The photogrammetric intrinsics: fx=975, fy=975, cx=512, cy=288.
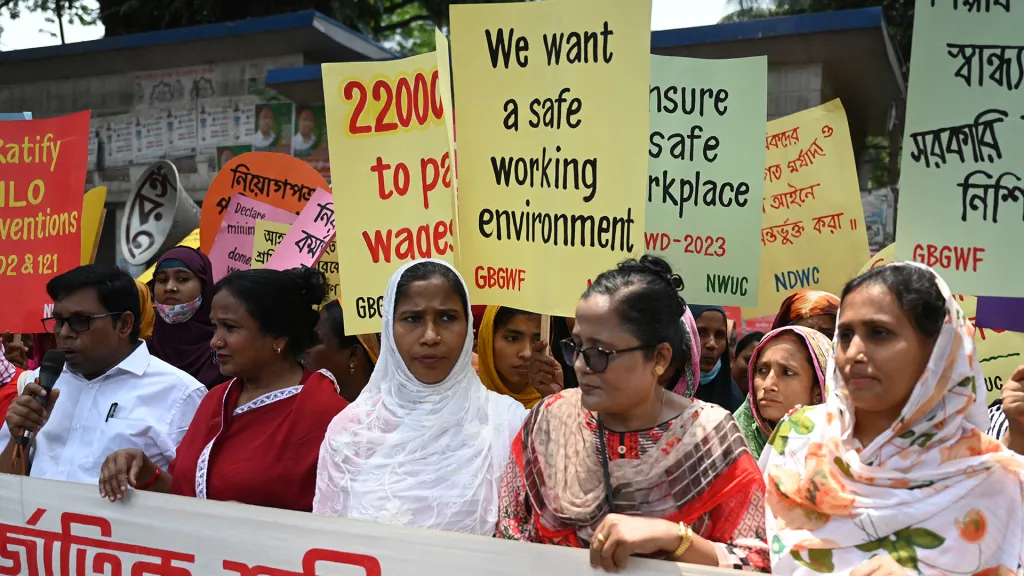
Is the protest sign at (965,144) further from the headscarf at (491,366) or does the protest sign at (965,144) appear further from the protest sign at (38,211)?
the protest sign at (38,211)

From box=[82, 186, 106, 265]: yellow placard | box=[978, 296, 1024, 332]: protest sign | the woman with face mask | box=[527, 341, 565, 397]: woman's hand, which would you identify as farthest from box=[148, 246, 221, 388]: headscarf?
box=[978, 296, 1024, 332]: protest sign

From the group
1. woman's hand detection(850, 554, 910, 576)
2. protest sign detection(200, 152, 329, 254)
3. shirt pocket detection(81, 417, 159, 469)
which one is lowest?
shirt pocket detection(81, 417, 159, 469)

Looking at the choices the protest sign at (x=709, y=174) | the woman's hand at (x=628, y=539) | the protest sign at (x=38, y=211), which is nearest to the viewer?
the woman's hand at (x=628, y=539)

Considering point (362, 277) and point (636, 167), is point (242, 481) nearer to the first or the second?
point (362, 277)

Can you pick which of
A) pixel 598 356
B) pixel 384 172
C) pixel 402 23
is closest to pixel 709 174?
pixel 384 172

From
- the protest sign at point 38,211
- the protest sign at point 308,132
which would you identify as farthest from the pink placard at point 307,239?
the protest sign at point 308,132

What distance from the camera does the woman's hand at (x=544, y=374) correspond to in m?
3.60

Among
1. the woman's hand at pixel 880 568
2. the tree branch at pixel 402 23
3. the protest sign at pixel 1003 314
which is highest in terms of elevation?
the tree branch at pixel 402 23

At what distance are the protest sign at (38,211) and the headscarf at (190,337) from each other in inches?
24.2

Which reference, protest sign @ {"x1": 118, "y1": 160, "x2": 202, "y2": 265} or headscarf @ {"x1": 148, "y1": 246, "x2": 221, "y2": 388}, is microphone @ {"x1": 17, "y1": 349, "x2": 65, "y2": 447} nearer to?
headscarf @ {"x1": 148, "y1": 246, "x2": 221, "y2": 388}

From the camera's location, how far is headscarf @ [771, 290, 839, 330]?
3635 millimetres

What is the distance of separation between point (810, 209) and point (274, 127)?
7879 mm

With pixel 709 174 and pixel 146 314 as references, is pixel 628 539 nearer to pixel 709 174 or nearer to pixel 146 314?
pixel 709 174

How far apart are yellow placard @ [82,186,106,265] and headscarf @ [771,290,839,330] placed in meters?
3.61
